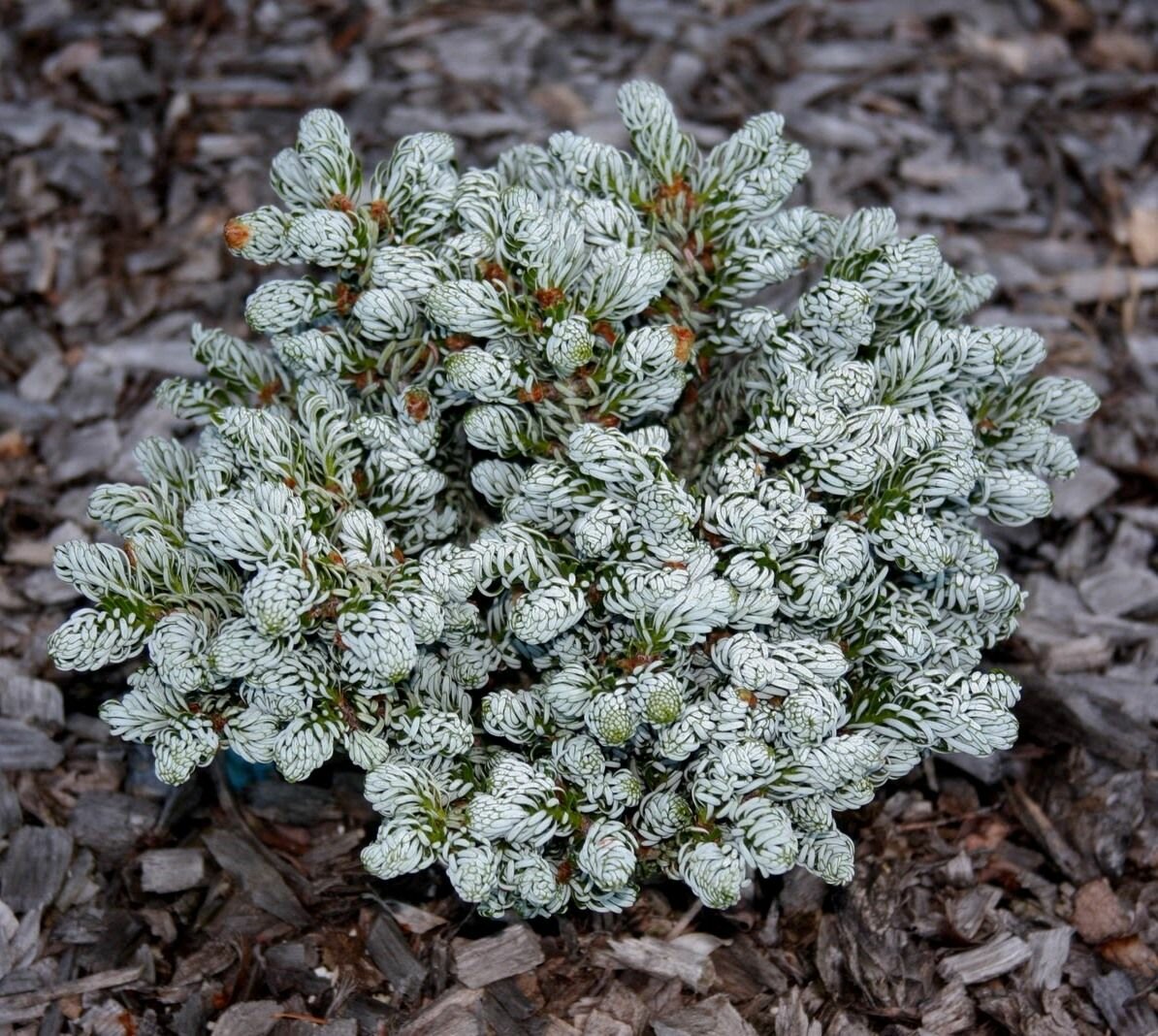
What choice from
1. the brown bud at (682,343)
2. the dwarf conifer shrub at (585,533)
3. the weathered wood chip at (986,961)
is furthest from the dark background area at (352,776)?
the brown bud at (682,343)

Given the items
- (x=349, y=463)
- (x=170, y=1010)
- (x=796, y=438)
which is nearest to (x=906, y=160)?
(x=796, y=438)

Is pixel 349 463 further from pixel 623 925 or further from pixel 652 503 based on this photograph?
pixel 623 925

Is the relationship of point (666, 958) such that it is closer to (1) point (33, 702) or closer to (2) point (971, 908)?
(2) point (971, 908)

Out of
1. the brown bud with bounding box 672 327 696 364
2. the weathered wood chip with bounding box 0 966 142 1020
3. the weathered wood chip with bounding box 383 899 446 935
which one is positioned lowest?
the weathered wood chip with bounding box 0 966 142 1020

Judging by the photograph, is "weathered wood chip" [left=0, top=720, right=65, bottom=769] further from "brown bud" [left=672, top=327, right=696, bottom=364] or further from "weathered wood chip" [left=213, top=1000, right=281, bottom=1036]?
"brown bud" [left=672, top=327, right=696, bottom=364]

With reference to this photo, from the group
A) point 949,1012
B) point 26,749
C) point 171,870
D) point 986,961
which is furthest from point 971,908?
point 26,749

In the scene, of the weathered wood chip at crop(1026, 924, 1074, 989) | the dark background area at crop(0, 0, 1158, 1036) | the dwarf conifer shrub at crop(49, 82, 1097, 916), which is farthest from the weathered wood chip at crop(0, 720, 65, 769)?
the weathered wood chip at crop(1026, 924, 1074, 989)

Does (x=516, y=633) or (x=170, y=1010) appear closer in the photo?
(x=516, y=633)
